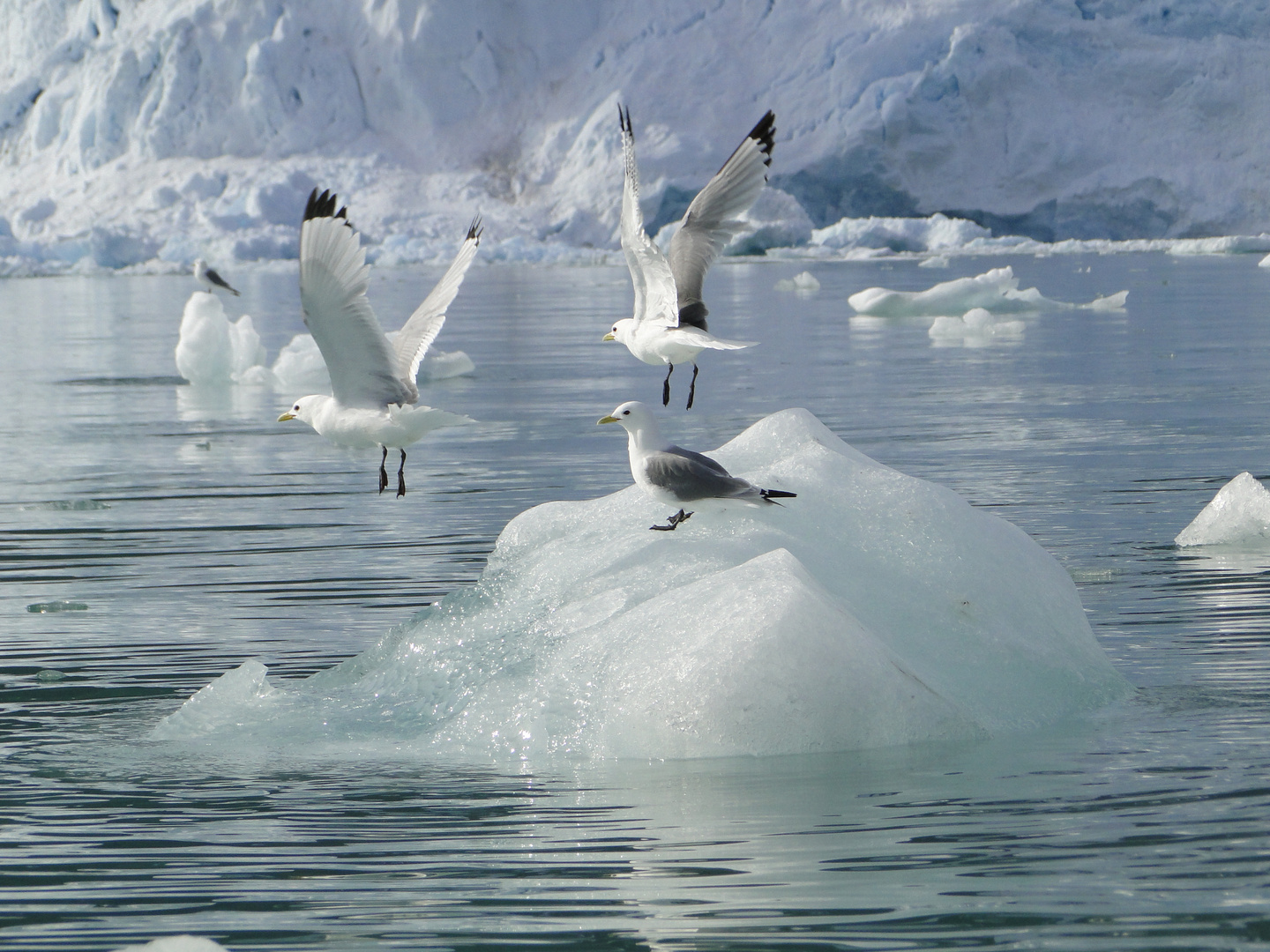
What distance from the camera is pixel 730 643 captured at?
12.5ft

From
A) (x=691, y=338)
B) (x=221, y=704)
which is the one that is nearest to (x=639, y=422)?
(x=221, y=704)

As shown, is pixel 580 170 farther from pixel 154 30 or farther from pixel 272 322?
pixel 272 322

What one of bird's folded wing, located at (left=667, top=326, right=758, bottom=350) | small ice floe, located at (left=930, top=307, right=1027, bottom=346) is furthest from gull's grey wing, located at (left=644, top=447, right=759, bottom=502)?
small ice floe, located at (left=930, top=307, right=1027, bottom=346)

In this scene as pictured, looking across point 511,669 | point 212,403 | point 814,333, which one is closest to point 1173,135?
point 814,333

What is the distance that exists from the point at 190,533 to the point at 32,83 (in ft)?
139

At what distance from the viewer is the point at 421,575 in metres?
6.29

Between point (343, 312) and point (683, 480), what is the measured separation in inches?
71.3

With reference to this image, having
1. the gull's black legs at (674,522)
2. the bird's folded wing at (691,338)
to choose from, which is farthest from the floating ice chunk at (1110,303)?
the gull's black legs at (674,522)

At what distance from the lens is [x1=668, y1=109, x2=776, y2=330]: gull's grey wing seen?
7.98 m

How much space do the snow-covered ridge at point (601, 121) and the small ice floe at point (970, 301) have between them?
54.9 feet

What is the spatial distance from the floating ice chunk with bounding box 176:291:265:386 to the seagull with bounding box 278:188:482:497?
8903mm

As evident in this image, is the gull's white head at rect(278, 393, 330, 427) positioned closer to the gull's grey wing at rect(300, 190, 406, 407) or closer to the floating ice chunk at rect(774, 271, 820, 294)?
the gull's grey wing at rect(300, 190, 406, 407)

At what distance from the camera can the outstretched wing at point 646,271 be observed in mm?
7191

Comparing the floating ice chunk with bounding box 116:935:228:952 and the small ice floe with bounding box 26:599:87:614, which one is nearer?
the floating ice chunk with bounding box 116:935:228:952
